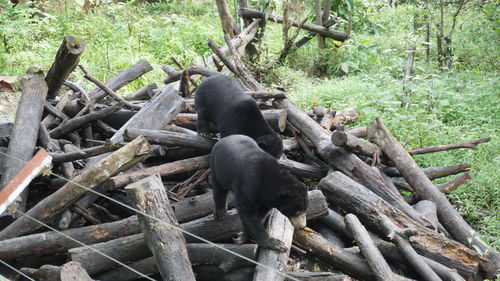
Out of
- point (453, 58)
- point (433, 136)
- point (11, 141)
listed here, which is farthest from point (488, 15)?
point (11, 141)

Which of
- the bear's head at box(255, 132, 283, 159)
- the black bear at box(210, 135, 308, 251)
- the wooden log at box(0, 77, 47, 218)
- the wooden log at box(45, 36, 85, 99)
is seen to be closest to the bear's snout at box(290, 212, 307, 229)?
the black bear at box(210, 135, 308, 251)

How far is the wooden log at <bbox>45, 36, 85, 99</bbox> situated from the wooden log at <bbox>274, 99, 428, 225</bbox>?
2.77 m

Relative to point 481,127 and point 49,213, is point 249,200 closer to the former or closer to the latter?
point 49,213

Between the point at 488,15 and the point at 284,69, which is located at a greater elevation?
the point at 488,15

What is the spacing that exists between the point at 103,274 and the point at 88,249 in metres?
0.28

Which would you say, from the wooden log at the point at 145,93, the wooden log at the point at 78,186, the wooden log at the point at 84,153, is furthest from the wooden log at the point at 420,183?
the wooden log at the point at 145,93

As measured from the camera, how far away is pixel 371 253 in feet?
13.4

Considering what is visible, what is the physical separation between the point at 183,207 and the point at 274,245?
1208mm

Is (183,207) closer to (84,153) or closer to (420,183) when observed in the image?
(84,153)

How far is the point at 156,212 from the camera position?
157 inches

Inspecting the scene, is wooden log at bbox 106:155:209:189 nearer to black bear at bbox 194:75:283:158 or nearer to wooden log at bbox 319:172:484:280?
black bear at bbox 194:75:283:158

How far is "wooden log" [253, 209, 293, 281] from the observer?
371 cm

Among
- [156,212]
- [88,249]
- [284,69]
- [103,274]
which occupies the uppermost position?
[156,212]

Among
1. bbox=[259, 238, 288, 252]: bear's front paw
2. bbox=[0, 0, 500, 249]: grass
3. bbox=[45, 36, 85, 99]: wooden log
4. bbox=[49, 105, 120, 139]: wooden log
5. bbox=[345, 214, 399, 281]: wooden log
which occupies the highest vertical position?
bbox=[45, 36, 85, 99]: wooden log
